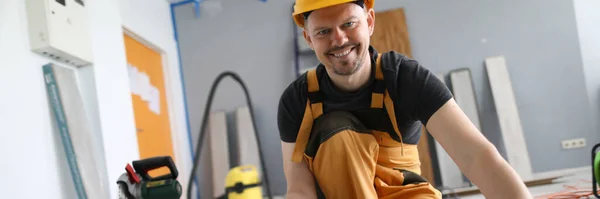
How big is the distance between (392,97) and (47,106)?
170 centimetres

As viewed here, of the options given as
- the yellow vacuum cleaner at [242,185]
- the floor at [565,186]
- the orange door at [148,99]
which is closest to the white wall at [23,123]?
the yellow vacuum cleaner at [242,185]

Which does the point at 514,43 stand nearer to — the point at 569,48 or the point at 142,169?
the point at 569,48

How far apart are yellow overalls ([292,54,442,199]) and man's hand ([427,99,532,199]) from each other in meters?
0.17

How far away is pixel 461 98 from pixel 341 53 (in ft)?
9.66

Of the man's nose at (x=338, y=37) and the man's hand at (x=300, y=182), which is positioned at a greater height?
the man's nose at (x=338, y=37)

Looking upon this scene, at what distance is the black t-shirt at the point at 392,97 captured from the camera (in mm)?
1162

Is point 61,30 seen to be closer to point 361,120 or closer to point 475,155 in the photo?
point 361,120

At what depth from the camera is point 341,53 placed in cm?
117

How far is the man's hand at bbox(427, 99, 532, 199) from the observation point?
0.98 metres

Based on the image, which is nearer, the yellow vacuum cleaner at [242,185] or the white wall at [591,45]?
the yellow vacuum cleaner at [242,185]

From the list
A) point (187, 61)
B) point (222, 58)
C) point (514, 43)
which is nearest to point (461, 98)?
point (514, 43)

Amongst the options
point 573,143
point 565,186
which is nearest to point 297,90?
point 565,186

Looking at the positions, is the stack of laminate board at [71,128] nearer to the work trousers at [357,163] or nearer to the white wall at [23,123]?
the white wall at [23,123]

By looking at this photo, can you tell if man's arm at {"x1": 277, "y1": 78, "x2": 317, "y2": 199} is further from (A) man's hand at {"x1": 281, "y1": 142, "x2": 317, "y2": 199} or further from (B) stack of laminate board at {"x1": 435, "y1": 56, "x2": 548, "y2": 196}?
(B) stack of laminate board at {"x1": 435, "y1": 56, "x2": 548, "y2": 196}
